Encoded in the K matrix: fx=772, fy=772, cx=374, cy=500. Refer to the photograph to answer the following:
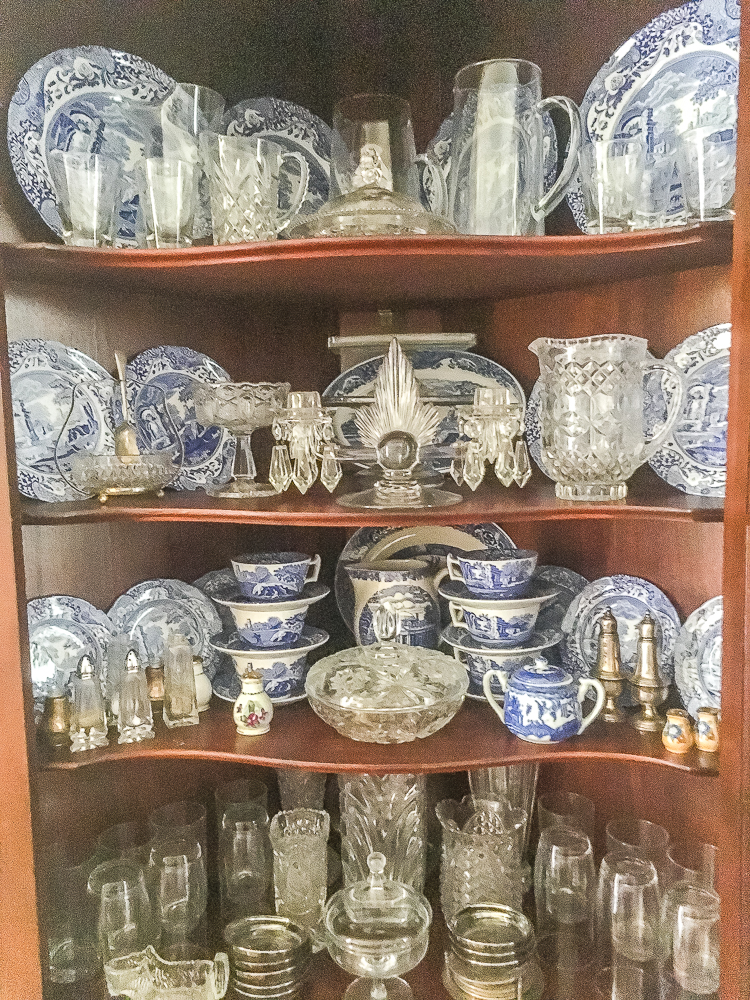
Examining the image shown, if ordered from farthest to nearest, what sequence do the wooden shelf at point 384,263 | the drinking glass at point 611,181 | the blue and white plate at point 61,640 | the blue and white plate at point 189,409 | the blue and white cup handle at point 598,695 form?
the blue and white plate at point 189,409
the blue and white plate at point 61,640
the blue and white cup handle at point 598,695
the drinking glass at point 611,181
the wooden shelf at point 384,263

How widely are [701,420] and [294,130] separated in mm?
999

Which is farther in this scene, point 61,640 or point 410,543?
point 410,543

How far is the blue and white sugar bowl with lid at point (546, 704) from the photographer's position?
1.31 meters

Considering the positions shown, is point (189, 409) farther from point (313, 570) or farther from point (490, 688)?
point (490, 688)

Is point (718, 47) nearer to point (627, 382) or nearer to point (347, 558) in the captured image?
point (627, 382)

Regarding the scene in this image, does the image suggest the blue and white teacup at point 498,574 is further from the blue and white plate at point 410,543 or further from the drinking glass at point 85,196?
the drinking glass at point 85,196

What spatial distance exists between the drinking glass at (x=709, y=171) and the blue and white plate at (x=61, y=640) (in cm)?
130

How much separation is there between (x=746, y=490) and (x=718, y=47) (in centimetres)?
77

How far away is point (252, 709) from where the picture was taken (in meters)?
1.39

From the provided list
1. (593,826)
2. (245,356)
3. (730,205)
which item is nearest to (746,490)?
(730,205)

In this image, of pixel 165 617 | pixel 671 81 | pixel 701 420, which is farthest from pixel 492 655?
pixel 671 81

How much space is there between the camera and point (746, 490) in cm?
108

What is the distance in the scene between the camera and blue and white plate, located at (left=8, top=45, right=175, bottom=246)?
135cm

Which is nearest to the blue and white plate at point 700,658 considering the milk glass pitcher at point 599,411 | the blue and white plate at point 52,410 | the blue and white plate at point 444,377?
the milk glass pitcher at point 599,411
